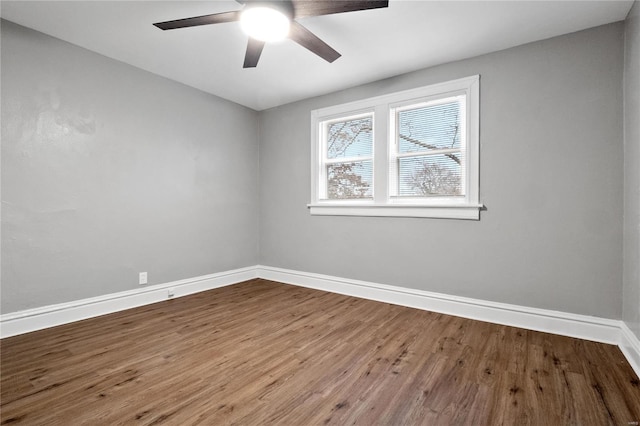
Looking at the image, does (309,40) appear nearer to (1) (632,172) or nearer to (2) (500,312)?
(1) (632,172)

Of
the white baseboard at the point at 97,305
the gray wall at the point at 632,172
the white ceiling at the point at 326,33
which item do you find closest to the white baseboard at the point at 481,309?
the gray wall at the point at 632,172

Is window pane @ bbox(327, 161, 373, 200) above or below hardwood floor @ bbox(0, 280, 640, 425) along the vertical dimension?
above

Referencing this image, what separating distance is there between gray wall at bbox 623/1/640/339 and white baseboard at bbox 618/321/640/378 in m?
0.05

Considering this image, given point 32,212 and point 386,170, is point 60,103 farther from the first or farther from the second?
point 386,170

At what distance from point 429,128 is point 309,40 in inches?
66.2

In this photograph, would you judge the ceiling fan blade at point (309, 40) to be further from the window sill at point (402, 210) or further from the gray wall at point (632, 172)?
the gray wall at point (632, 172)

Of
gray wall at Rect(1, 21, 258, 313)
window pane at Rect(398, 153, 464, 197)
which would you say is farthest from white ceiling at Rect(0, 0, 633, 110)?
window pane at Rect(398, 153, 464, 197)

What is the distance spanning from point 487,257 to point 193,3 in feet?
10.8

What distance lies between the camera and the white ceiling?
2.27 metres

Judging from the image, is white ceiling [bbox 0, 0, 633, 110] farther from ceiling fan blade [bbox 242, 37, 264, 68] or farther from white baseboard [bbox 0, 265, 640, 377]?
white baseboard [bbox 0, 265, 640, 377]

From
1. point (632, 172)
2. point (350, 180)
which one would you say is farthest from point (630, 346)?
point (350, 180)

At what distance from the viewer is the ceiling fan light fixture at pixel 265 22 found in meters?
1.93

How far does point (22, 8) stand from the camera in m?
2.31

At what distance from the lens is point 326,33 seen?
261 cm
